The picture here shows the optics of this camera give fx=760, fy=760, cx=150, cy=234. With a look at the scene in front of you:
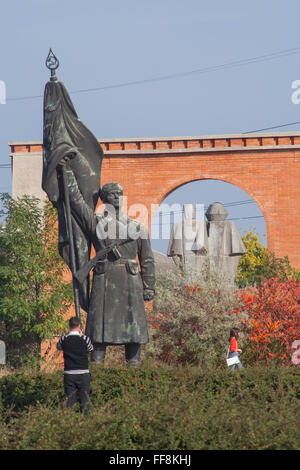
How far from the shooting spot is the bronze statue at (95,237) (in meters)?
9.10

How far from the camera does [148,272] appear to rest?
957 centimetres

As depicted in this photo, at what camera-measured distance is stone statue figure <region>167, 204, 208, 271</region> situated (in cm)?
2019

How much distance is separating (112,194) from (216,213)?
12.3 m

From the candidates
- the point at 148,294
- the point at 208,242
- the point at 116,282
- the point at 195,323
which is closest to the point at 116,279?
the point at 116,282

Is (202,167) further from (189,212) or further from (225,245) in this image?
(225,245)

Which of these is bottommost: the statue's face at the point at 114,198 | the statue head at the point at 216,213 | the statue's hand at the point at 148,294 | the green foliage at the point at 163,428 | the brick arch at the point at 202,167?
the green foliage at the point at 163,428

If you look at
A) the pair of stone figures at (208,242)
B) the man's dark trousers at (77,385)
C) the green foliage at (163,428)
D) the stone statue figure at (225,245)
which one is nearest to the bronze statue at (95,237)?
the man's dark trousers at (77,385)

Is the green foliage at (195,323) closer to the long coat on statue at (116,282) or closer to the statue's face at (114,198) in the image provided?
the long coat on statue at (116,282)

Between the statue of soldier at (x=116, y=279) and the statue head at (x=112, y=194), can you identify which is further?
the statue head at (x=112, y=194)

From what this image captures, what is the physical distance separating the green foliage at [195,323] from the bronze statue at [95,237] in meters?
5.90

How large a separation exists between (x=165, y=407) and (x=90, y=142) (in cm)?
461

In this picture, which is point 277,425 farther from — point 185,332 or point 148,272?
point 185,332

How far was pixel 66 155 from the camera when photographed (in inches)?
369

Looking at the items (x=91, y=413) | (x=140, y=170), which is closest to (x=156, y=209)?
(x=140, y=170)
